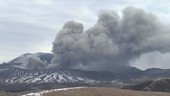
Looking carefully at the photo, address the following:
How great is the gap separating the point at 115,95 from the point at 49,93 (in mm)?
24223

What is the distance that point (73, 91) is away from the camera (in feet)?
378

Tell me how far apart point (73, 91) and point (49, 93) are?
35.1ft

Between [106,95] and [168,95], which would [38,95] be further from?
A: [168,95]

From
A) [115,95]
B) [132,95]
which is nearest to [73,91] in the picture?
[115,95]

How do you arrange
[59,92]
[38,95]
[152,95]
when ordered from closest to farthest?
1. [38,95]
2. [59,92]
3. [152,95]

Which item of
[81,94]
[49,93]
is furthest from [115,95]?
[49,93]

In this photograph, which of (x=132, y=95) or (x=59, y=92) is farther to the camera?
(x=132, y=95)

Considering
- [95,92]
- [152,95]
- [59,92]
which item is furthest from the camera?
[152,95]

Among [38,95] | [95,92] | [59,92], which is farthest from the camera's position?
[95,92]

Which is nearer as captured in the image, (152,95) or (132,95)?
(132,95)

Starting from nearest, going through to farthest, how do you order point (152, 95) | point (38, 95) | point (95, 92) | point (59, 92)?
point (38, 95) → point (59, 92) → point (95, 92) → point (152, 95)

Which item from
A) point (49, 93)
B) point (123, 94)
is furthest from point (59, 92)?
point (123, 94)

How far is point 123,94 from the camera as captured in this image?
400 feet

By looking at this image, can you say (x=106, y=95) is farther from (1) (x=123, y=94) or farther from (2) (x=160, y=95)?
(2) (x=160, y=95)
